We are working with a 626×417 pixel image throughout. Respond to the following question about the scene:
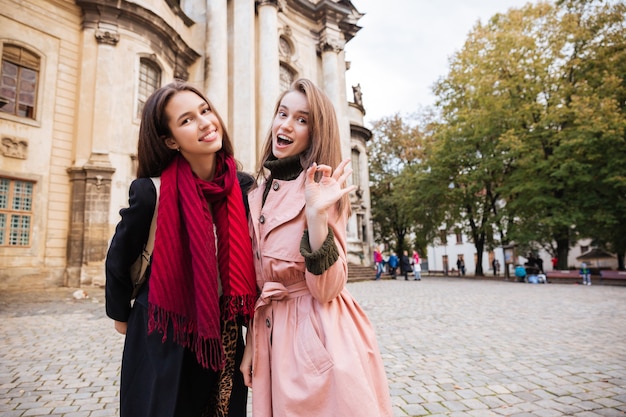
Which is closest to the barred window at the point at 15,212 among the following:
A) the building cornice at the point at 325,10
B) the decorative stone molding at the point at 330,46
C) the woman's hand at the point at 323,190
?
the woman's hand at the point at 323,190

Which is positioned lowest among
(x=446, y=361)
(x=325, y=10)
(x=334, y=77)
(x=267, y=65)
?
(x=446, y=361)

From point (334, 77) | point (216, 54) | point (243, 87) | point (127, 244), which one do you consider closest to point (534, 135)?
point (334, 77)

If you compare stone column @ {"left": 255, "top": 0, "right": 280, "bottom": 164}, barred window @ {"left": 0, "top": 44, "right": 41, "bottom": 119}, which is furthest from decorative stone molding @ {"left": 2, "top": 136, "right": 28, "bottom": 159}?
stone column @ {"left": 255, "top": 0, "right": 280, "bottom": 164}

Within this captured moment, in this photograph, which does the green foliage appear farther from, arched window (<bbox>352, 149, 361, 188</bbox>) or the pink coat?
the pink coat

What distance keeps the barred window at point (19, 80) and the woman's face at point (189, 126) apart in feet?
43.4

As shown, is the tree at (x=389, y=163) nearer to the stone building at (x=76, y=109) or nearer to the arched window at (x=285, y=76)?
the arched window at (x=285, y=76)

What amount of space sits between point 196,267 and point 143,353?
17.7 inches

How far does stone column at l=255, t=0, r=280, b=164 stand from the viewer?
720 inches

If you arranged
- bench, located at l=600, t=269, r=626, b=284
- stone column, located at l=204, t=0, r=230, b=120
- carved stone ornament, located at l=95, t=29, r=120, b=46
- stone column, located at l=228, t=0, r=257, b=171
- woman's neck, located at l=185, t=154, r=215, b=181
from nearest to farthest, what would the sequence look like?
woman's neck, located at l=185, t=154, r=215, b=181 < carved stone ornament, located at l=95, t=29, r=120, b=46 < stone column, located at l=204, t=0, r=230, b=120 < bench, located at l=600, t=269, r=626, b=284 < stone column, located at l=228, t=0, r=257, b=171

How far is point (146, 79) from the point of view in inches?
577

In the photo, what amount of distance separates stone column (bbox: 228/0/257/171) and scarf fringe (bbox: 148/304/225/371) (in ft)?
48.8

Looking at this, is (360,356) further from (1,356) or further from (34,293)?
(34,293)

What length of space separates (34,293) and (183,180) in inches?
465

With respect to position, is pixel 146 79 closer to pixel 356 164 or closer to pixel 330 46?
pixel 330 46
